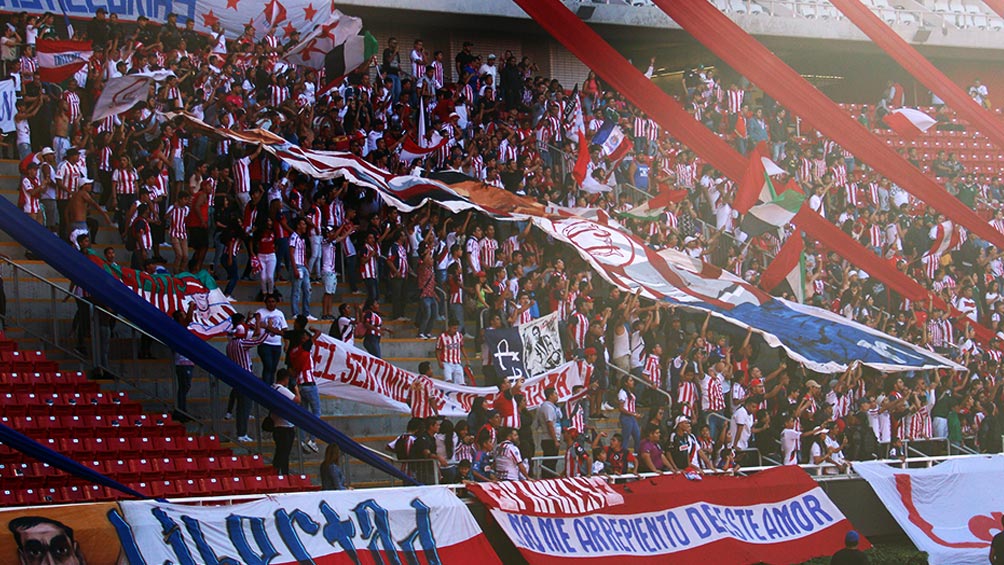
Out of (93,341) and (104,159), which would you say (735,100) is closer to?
(104,159)

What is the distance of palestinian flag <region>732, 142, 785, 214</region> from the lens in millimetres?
19469

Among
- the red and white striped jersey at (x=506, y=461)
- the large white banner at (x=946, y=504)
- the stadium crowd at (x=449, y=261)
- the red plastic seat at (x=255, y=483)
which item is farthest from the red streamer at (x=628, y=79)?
the red plastic seat at (x=255, y=483)

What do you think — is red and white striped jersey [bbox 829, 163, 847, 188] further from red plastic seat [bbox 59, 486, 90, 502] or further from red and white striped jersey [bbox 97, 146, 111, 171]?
red plastic seat [bbox 59, 486, 90, 502]

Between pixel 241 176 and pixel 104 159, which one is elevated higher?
pixel 104 159

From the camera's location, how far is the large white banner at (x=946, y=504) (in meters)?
17.5

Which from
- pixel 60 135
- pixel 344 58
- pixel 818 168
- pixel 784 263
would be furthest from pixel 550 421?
pixel 818 168

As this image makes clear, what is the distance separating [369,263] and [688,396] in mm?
4940

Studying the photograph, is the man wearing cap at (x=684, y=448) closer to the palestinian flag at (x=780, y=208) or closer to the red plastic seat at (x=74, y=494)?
the palestinian flag at (x=780, y=208)

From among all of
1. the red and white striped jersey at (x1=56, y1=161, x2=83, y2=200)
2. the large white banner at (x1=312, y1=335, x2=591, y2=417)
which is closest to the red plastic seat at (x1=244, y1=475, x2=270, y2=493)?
the large white banner at (x1=312, y1=335, x2=591, y2=417)

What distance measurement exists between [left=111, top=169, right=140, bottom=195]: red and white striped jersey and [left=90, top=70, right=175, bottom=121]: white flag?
2.76 ft

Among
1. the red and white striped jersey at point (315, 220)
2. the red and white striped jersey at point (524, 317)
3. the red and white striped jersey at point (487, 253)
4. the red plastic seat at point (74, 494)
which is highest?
the red and white striped jersey at point (315, 220)

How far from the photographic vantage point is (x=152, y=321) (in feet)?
46.2

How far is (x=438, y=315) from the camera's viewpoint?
20922 millimetres

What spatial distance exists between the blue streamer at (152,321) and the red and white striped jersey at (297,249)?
4.51 metres
